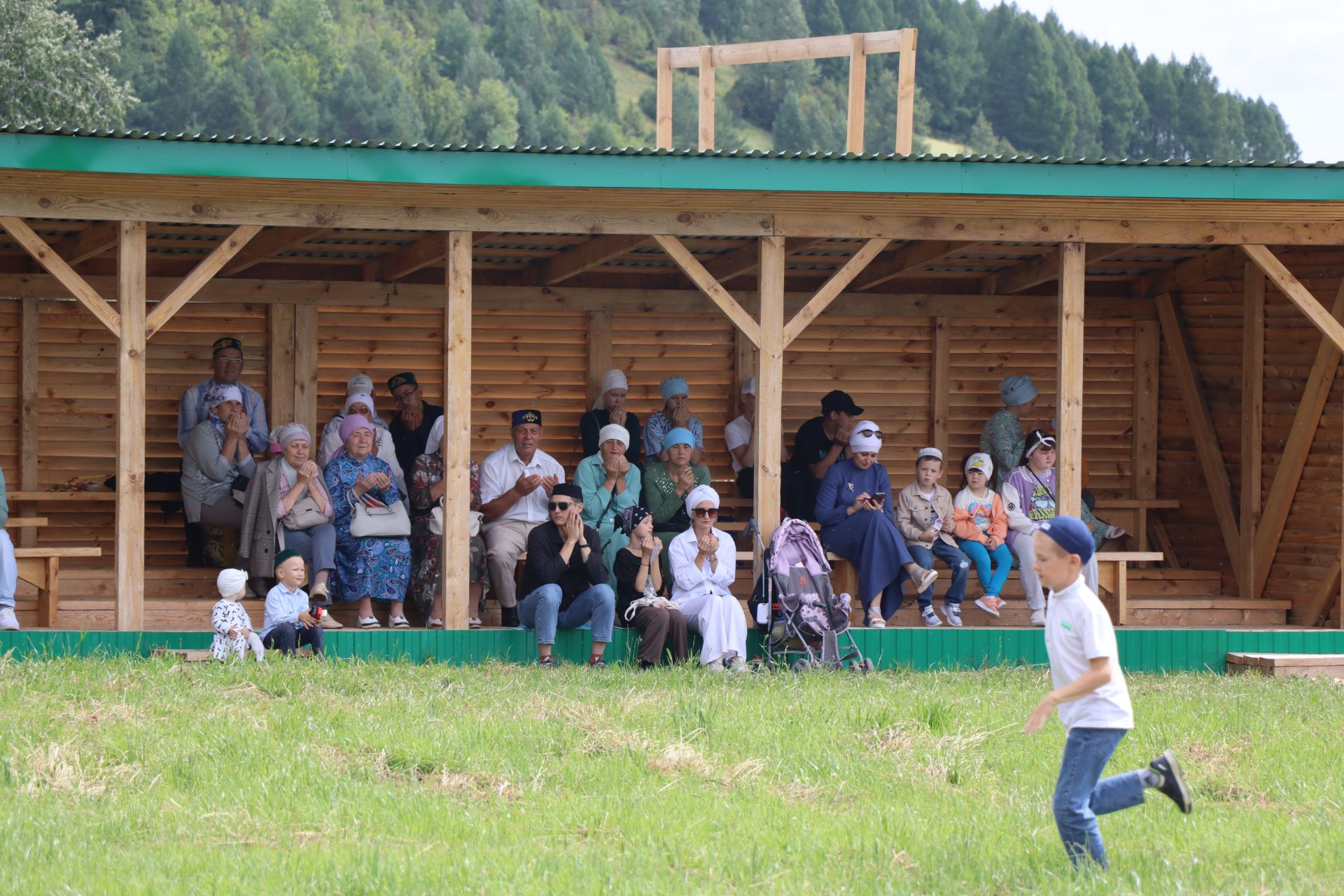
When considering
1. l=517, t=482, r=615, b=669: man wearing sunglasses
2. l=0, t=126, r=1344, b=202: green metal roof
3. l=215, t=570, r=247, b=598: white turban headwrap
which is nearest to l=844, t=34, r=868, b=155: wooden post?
l=0, t=126, r=1344, b=202: green metal roof

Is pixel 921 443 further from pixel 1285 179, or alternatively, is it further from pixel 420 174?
pixel 420 174

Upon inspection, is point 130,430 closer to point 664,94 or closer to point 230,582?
point 230,582

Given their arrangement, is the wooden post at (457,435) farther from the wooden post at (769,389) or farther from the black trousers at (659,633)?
the wooden post at (769,389)

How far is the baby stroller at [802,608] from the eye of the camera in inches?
352

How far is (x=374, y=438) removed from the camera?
988cm

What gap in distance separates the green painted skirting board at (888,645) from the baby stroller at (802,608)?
0.26m

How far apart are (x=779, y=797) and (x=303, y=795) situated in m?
1.67

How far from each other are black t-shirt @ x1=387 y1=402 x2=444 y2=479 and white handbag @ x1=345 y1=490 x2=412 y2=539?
982 millimetres

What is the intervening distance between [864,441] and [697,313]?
92.7 inches

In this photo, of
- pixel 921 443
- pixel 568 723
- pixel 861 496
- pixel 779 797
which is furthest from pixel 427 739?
pixel 921 443

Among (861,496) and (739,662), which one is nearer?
(739,662)

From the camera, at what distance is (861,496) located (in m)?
9.65

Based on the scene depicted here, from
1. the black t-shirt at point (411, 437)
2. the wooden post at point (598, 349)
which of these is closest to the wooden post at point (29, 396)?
the black t-shirt at point (411, 437)

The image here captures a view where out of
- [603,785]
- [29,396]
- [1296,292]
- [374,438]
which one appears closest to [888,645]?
[1296,292]
